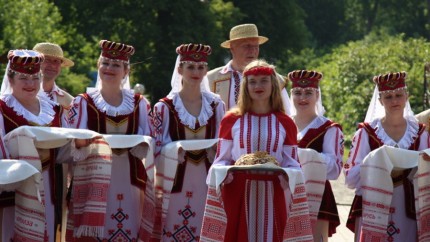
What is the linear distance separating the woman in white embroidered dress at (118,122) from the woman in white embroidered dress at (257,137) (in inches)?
56.9

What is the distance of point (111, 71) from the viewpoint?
1069 cm

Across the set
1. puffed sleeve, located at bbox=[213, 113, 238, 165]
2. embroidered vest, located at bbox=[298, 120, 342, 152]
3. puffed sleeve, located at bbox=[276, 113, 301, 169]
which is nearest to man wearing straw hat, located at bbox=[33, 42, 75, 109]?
embroidered vest, located at bbox=[298, 120, 342, 152]

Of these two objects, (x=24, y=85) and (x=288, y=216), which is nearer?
(x=288, y=216)

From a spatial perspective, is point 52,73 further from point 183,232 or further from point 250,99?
point 250,99

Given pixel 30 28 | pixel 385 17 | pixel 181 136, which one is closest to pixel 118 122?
pixel 181 136

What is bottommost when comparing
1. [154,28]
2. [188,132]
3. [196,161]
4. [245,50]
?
[196,161]

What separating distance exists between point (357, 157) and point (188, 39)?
26687 mm

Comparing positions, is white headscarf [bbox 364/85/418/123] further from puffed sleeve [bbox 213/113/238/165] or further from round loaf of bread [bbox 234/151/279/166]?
round loaf of bread [bbox 234/151/279/166]

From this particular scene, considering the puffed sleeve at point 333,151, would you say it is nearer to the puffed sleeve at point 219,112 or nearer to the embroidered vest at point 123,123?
the puffed sleeve at point 219,112

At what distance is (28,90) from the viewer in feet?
33.0

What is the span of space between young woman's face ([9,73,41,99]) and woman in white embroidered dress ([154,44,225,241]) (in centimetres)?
113

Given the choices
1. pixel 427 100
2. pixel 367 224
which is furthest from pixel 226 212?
pixel 427 100

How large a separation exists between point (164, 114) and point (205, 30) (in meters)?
27.1

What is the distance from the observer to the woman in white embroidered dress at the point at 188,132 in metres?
10.7
